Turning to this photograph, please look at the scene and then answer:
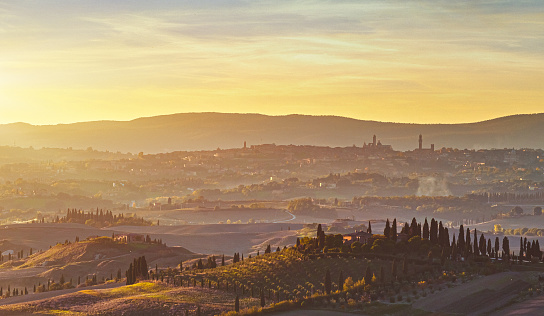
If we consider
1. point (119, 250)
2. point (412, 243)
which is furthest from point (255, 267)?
point (119, 250)

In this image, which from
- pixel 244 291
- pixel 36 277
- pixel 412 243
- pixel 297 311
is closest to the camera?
pixel 297 311

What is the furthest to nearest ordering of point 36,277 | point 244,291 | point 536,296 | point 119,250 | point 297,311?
point 119,250 < point 36,277 < point 244,291 < point 536,296 < point 297,311

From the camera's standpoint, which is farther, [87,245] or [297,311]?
[87,245]

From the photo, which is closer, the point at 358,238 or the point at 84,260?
the point at 358,238

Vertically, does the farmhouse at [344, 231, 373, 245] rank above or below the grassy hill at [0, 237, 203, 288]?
above

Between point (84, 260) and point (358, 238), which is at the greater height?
point (358, 238)

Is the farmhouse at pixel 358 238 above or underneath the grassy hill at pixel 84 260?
above

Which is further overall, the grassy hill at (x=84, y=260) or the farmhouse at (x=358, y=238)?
the grassy hill at (x=84, y=260)

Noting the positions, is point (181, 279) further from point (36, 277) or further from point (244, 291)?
point (36, 277)

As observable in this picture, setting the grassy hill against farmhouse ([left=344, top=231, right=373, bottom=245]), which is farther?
the grassy hill
